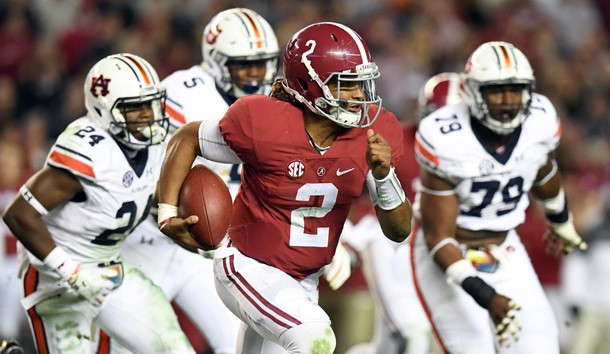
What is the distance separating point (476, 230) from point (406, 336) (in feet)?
3.83

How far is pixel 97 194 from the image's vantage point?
532 cm

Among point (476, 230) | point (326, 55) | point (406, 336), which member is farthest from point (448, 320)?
point (326, 55)

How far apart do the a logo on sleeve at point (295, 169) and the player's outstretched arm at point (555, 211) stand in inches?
66.4

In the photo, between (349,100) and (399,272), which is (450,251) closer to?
(349,100)

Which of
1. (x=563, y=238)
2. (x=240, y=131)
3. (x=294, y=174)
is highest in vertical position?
(x=240, y=131)

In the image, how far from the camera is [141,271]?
18.8 ft

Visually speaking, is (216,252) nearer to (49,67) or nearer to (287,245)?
(287,245)

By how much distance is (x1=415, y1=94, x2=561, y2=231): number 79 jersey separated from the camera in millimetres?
5605

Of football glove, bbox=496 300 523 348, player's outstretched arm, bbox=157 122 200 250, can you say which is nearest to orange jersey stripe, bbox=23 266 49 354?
player's outstretched arm, bbox=157 122 200 250

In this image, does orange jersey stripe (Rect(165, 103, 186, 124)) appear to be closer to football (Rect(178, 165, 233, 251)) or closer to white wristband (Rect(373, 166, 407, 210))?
football (Rect(178, 165, 233, 251))

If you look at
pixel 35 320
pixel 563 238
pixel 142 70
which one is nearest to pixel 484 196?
pixel 563 238

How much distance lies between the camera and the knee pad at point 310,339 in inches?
175

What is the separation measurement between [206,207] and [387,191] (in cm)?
66

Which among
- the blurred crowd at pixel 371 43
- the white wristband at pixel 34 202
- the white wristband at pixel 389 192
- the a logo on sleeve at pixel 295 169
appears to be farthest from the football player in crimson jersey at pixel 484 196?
the blurred crowd at pixel 371 43
